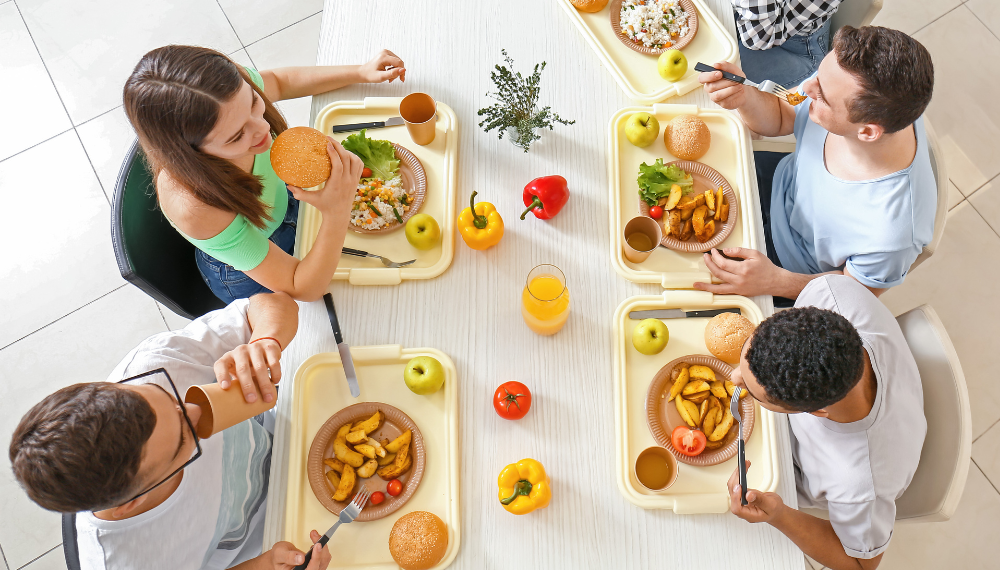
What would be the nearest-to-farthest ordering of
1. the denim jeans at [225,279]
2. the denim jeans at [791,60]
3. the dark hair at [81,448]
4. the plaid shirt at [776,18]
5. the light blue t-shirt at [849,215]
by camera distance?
1. the dark hair at [81,448]
2. the light blue t-shirt at [849,215]
3. the denim jeans at [225,279]
4. the plaid shirt at [776,18]
5. the denim jeans at [791,60]

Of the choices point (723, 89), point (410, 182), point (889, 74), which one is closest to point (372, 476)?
point (410, 182)

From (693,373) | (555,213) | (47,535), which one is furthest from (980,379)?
(47,535)

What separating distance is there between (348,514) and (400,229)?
0.66 m

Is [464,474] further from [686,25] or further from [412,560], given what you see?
[686,25]

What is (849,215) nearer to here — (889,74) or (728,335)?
(889,74)

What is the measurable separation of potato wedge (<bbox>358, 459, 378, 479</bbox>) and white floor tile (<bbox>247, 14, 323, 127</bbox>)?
75.9 inches

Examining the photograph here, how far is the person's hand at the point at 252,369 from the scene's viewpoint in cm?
102

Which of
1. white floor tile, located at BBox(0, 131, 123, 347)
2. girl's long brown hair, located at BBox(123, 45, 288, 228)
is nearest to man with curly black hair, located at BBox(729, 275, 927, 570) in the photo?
girl's long brown hair, located at BBox(123, 45, 288, 228)


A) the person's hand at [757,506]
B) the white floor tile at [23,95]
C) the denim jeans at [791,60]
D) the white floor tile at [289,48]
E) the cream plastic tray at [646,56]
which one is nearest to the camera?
the person's hand at [757,506]

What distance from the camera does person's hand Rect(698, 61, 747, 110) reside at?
1449mm

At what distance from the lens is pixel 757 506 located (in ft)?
3.64

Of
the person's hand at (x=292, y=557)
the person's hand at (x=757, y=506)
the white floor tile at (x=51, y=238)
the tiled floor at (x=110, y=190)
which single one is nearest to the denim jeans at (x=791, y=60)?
the tiled floor at (x=110, y=190)

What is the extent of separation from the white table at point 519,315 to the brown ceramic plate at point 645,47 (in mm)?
98

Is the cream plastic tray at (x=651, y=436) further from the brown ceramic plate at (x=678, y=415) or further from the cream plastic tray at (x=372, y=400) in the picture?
the cream plastic tray at (x=372, y=400)
